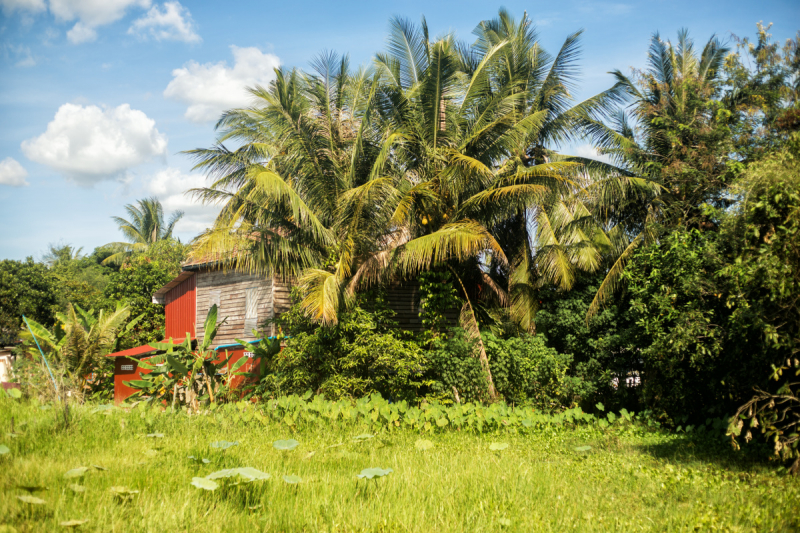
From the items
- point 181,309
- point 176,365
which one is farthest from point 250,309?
point 176,365

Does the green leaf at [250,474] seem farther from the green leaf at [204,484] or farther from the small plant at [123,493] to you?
the small plant at [123,493]

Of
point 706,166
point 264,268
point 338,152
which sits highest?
point 338,152

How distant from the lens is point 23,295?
91.1 ft

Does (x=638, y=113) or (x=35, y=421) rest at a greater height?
(x=638, y=113)

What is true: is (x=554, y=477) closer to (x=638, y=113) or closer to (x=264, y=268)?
(x=264, y=268)

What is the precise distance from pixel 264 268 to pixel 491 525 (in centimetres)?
951

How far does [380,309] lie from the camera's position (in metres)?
12.1

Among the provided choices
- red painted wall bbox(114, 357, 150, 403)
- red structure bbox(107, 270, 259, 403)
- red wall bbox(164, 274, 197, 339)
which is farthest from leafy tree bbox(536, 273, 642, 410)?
red wall bbox(164, 274, 197, 339)

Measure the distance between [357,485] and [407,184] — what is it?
343 inches

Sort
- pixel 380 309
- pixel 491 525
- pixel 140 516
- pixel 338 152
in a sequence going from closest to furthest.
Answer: pixel 140 516, pixel 491 525, pixel 380 309, pixel 338 152

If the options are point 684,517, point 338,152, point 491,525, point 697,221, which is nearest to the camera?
point 491,525

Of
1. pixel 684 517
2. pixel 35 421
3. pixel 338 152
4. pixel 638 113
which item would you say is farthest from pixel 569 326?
pixel 35 421

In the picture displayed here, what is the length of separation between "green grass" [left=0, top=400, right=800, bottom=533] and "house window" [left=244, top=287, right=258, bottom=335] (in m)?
8.03

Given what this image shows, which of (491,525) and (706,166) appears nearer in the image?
(491,525)
